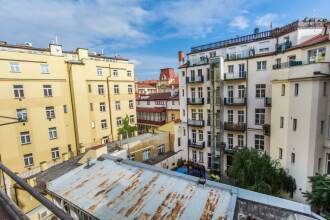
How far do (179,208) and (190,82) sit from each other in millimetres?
16056

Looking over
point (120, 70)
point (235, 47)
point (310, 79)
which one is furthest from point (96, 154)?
point (235, 47)

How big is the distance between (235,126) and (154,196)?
13498 mm

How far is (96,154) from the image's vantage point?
14.7 metres

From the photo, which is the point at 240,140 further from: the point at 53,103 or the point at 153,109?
the point at 53,103

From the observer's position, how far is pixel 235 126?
749 inches

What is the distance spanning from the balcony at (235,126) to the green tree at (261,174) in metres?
5.50

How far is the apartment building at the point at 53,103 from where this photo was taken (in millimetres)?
16391

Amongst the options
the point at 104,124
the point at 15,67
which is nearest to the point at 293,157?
the point at 104,124

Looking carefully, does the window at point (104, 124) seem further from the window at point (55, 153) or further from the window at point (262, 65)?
the window at point (262, 65)

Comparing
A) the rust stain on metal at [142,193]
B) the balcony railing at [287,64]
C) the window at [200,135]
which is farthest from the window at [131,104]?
the balcony railing at [287,64]

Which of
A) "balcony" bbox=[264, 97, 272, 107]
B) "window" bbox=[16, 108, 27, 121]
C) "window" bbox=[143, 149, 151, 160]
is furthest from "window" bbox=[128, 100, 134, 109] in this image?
"balcony" bbox=[264, 97, 272, 107]

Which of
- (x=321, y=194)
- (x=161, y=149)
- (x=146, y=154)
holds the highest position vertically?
(x=321, y=194)

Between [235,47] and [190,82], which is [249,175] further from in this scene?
[235,47]

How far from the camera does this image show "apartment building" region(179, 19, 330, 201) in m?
11.8
